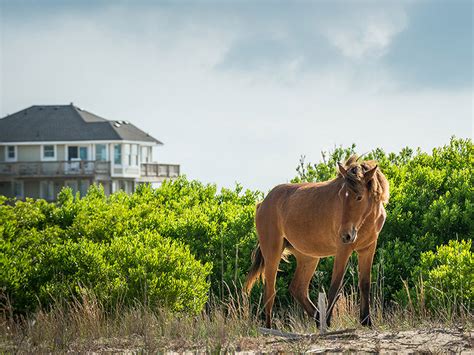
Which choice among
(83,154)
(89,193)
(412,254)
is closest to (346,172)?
(412,254)

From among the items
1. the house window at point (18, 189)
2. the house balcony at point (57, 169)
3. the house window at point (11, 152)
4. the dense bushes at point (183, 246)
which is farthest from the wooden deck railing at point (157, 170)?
the dense bushes at point (183, 246)

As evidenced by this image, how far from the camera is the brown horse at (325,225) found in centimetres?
929

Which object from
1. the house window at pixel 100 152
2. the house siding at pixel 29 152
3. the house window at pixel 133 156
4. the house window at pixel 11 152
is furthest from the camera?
the house window at pixel 133 156

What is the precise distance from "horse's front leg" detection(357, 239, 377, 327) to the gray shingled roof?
67239 mm

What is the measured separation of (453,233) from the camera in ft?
53.7

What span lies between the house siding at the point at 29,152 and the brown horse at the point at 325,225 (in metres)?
68.2

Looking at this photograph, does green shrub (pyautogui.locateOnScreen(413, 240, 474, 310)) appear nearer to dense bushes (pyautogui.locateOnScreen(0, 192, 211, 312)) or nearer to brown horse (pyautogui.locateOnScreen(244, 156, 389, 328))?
brown horse (pyautogui.locateOnScreen(244, 156, 389, 328))

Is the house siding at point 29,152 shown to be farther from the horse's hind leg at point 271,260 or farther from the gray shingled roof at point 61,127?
the horse's hind leg at point 271,260

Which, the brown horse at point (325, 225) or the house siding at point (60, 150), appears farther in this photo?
the house siding at point (60, 150)

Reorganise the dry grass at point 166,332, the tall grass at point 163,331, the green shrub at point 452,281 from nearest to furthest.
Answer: the dry grass at point 166,332
the tall grass at point 163,331
the green shrub at point 452,281

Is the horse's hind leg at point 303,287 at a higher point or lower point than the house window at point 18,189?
lower

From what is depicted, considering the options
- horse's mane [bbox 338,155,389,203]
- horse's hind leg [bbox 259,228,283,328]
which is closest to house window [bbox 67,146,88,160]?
horse's hind leg [bbox 259,228,283,328]

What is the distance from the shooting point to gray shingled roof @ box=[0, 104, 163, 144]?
3024 inches

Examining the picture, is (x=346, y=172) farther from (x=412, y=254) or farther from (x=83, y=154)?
(x=83, y=154)
